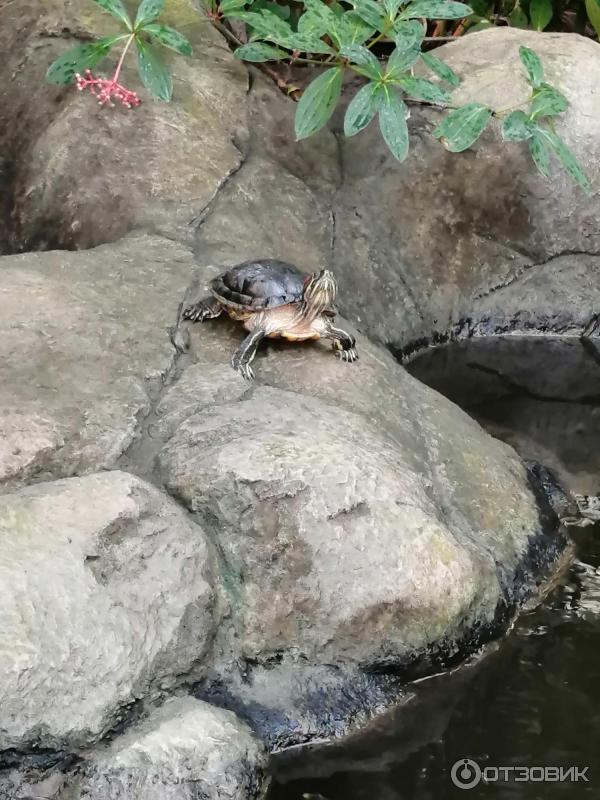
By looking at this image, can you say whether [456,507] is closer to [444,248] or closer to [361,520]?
[361,520]

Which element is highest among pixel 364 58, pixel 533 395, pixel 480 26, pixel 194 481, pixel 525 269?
pixel 364 58

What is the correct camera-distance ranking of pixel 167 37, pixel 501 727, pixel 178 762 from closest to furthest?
1. pixel 178 762
2. pixel 501 727
3. pixel 167 37

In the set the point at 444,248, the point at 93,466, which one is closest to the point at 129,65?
the point at 444,248

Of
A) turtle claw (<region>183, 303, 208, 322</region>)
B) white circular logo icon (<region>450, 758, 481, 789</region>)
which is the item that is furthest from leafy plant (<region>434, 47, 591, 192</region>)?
white circular logo icon (<region>450, 758, 481, 789</region>)

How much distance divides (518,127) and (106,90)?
1.85m

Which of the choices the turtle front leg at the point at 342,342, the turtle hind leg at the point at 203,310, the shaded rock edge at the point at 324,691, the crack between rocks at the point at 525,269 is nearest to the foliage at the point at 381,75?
the turtle front leg at the point at 342,342

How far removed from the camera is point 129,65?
4832 millimetres

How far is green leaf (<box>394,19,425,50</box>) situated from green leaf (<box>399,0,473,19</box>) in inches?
2.8

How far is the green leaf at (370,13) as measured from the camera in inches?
164

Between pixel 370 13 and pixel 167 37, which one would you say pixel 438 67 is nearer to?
pixel 370 13

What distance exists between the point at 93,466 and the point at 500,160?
3394 millimetres

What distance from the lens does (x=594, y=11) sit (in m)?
5.94

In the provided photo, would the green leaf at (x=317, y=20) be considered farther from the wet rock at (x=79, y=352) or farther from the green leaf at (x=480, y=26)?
the green leaf at (x=480, y=26)
